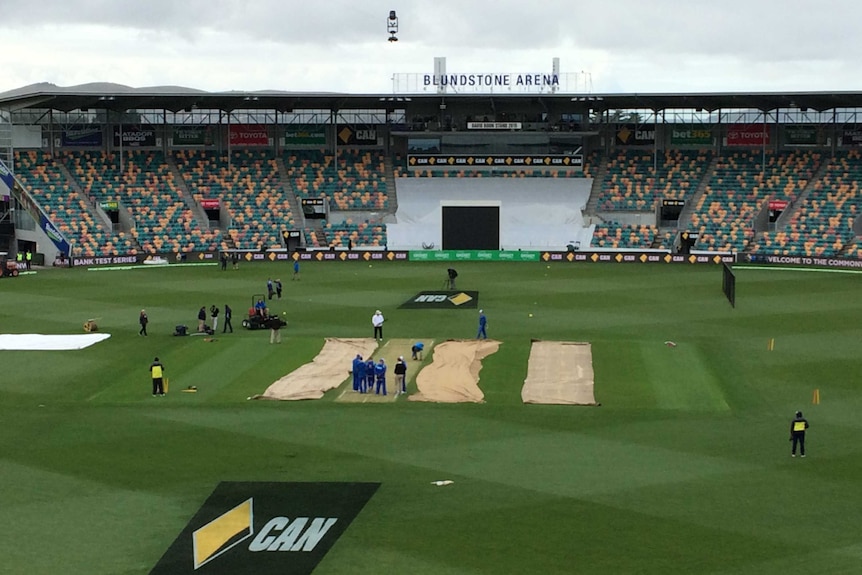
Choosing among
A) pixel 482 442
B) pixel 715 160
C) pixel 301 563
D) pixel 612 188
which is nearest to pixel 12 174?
pixel 612 188

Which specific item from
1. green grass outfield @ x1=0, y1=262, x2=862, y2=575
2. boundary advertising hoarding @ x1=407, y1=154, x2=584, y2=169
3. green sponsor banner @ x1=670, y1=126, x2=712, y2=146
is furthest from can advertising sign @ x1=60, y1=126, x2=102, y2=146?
green sponsor banner @ x1=670, y1=126, x2=712, y2=146

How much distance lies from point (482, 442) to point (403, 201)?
235 ft

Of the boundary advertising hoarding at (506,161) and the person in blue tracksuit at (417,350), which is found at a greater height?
the boundary advertising hoarding at (506,161)

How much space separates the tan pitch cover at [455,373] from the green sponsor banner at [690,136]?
202 feet

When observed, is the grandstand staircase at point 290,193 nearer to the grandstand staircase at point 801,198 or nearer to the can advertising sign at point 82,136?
the can advertising sign at point 82,136

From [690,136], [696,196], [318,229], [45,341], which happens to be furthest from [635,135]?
[45,341]

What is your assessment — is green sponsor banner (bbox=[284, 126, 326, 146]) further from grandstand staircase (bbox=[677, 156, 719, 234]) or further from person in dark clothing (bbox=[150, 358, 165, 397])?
person in dark clothing (bbox=[150, 358, 165, 397])

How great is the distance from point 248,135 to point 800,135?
50.5 m

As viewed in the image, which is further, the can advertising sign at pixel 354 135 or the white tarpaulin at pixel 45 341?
the can advertising sign at pixel 354 135

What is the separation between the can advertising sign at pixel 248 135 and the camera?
4208 inches

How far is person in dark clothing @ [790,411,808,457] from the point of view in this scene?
98.6 feet

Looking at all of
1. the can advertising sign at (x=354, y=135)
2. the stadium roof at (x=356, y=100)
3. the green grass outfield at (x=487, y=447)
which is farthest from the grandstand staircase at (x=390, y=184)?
the green grass outfield at (x=487, y=447)

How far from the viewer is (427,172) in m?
106

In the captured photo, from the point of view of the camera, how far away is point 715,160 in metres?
104
